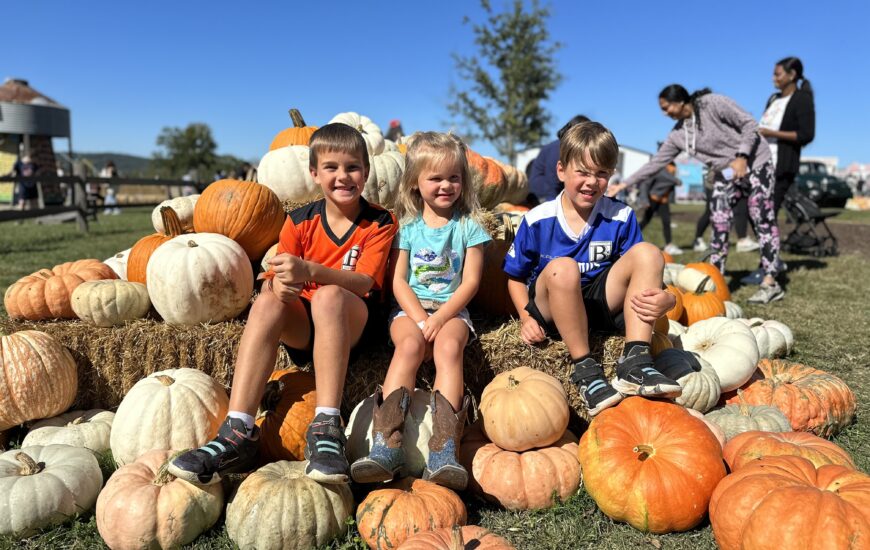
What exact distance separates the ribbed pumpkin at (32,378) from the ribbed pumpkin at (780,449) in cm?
317

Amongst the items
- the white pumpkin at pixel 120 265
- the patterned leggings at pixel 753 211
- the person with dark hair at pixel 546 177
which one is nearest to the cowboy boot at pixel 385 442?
the white pumpkin at pixel 120 265

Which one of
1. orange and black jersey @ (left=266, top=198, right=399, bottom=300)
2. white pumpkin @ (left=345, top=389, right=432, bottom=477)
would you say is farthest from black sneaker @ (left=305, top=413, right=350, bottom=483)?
orange and black jersey @ (left=266, top=198, right=399, bottom=300)

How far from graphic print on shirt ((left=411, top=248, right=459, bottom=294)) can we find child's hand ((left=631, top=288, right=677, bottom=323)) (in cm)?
91

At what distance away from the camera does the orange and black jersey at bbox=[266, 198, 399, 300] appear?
2.84m

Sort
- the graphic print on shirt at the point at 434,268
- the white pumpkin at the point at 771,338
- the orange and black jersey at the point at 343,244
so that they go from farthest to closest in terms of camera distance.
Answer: the white pumpkin at the point at 771,338, the graphic print on shirt at the point at 434,268, the orange and black jersey at the point at 343,244

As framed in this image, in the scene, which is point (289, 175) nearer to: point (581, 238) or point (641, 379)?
point (581, 238)

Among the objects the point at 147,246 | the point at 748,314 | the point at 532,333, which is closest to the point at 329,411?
the point at 532,333

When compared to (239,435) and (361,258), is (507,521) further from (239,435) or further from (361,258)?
(361,258)

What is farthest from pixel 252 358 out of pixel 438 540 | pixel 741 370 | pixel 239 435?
pixel 741 370

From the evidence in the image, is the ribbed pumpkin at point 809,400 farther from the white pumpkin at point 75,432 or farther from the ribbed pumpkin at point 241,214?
the white pumpkin at point 75,432

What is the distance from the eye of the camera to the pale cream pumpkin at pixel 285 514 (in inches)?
79.8

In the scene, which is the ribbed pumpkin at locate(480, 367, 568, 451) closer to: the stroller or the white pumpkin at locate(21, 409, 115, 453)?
the white pumpkin at locate(21, 409, 115, 453)

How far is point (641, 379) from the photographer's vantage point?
254cm

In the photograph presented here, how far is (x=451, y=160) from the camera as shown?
2898 millimetres
